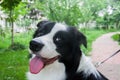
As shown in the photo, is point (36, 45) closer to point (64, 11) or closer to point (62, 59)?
point (62, 59)

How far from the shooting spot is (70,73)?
3.76 m

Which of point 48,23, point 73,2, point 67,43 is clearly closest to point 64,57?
point 67,43

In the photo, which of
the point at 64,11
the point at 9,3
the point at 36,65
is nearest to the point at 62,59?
the point at 36,65

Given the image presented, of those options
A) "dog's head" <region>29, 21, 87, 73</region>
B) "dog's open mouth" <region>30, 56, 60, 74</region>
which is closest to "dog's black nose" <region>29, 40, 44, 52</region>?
"dog's head" <region>29, 21, 87, 73</region>

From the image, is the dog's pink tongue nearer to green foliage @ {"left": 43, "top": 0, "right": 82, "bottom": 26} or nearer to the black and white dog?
the black and white dog

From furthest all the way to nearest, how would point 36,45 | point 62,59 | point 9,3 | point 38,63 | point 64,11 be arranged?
point 64,11 < point 9,3 < point 62,59 < point 38,63 < point 36,45

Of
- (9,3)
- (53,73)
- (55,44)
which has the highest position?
(55,44)

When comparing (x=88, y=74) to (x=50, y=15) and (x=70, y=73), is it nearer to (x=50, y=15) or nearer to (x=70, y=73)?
(x=70, y=73)

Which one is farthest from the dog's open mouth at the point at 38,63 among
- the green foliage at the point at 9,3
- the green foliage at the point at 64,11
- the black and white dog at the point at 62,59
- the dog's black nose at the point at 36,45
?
the green foliage at the point at 64,11

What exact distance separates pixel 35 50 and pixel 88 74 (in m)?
0.60

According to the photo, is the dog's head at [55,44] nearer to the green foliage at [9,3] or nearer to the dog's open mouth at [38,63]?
the dog's open mouth at [38,63]

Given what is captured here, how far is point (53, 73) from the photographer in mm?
3742

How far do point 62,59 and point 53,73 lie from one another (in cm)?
16

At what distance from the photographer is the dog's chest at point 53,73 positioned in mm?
3736
